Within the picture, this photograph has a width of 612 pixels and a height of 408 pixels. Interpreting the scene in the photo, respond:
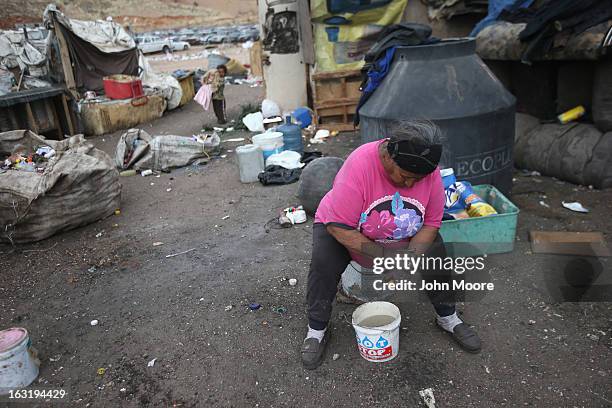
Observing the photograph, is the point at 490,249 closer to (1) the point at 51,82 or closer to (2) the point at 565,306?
(2) the point at 565,306

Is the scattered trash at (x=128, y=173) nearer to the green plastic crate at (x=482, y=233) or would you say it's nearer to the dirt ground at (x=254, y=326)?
the dirt ground at (x=254, y=326)

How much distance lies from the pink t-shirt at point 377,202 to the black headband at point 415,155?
181 mm

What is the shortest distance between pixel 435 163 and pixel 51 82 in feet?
38.1

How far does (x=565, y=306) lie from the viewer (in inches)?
117

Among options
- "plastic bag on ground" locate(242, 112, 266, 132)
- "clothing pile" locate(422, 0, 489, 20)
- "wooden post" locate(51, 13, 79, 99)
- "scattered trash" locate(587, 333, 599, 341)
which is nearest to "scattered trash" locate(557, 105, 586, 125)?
"clothing pile" locate(422, 0, 489, 20)

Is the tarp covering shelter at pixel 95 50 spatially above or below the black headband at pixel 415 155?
above

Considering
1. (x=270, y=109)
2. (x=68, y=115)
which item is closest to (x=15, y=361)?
(x=270, y=109)

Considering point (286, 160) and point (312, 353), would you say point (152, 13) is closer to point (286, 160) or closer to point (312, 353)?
point (286, 160)

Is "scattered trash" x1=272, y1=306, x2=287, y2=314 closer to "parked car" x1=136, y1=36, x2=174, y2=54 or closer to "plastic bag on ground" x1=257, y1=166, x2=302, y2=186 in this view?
"plastic bag on ground" x1=257, y1=166, x2=302, y2=186

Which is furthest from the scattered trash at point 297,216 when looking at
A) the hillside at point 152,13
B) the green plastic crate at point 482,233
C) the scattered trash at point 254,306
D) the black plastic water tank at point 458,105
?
the hillside at point 152,13

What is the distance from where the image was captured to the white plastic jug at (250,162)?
19.7ft

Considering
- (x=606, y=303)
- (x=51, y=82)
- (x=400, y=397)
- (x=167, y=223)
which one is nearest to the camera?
(x=400, y=397)

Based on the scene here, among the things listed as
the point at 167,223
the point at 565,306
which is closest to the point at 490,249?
the point at 565,306

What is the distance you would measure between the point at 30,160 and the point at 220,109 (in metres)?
4.66
